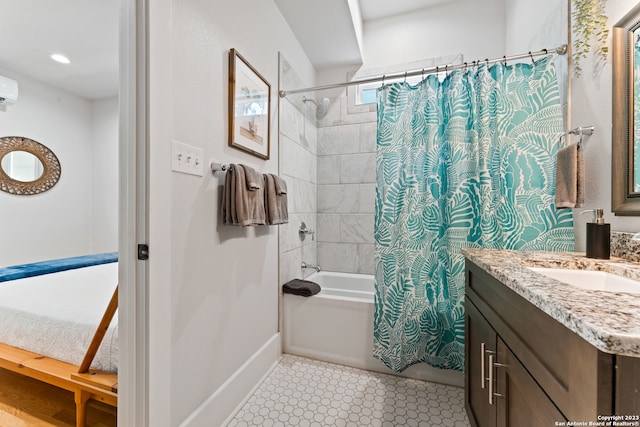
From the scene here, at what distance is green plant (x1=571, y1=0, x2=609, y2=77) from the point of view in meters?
1.23

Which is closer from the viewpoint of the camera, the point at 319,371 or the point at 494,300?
the point at 494,300

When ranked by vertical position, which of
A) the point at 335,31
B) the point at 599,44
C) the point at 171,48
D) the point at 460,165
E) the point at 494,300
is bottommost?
the point at 494,300

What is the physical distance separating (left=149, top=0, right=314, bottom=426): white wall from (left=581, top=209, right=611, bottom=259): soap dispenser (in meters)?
1.62

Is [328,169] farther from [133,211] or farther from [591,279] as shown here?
[591,279]

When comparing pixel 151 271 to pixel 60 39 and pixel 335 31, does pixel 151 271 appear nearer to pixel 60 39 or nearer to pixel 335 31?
pixel 335 31

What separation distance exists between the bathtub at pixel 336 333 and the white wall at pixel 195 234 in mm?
411

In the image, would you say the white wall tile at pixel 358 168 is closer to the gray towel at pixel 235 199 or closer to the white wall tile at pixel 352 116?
the white wall tile at pixel 352 116

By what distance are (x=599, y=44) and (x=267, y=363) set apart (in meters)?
2.45

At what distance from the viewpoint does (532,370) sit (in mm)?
683

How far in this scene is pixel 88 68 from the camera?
3.03 meters

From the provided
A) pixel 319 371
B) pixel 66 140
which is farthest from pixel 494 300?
pixel 66 140

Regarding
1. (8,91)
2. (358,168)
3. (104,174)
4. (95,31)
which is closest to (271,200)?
(358,168)

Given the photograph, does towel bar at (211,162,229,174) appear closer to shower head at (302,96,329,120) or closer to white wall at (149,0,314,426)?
white wall at (149,0,314,426)

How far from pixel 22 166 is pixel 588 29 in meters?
4.96
